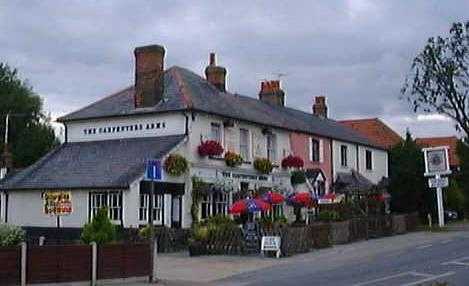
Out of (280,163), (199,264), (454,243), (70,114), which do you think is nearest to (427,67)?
(280,163)

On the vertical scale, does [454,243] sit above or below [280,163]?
below

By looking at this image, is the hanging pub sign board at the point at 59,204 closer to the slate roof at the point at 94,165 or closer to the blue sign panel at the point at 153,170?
the blue sign panel at the point at 153,170

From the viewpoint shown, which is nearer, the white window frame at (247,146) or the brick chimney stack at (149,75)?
the brick chimney stack at (149,75)

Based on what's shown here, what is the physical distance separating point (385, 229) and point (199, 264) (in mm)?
17014

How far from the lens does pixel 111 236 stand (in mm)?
21297

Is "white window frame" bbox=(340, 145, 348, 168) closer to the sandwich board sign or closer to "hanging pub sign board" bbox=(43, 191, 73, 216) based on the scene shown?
the sandwich board sign

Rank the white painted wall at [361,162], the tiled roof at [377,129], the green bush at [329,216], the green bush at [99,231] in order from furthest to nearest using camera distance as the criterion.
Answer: the tiled roof at [377,129] < the white painted wall at [361,162] < the green bush at [329,216] < the green bush at [99,231]

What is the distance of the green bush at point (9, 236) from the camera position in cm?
1792

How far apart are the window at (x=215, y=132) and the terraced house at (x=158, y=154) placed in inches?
1.9

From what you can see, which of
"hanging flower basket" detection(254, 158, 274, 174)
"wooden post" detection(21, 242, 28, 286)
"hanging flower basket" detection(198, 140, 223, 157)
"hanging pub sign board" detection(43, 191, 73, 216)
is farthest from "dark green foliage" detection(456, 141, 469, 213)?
"wooden post" detection(21, 242, 28, 286)

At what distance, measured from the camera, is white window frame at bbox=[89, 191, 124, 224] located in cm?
3247

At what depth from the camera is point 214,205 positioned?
37344mm

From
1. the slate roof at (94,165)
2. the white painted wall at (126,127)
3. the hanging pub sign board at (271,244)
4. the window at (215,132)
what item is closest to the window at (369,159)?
the window at (215,132)

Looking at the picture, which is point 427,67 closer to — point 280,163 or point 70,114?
point 280,163
